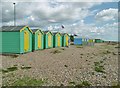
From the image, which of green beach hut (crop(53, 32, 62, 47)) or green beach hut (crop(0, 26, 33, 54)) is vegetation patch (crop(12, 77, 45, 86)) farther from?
green beach hut (crop(53, 32, 62, 47))

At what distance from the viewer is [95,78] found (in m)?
10.1

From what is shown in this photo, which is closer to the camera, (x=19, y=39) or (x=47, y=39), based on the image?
(x=19, y=39)

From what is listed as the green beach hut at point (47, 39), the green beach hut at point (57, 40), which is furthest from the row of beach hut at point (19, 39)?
the green beach hut at point (57, 40)

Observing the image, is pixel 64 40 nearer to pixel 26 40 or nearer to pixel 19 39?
pixel 26 40

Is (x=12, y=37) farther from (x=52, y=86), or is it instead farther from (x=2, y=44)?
(x=52, y=86)

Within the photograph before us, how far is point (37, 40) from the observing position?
29.7 meters

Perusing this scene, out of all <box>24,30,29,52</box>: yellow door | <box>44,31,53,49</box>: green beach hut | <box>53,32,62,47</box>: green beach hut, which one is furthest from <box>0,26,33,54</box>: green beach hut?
<box>53,32,62,47</box>: green beach hut

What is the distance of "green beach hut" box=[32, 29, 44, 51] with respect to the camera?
28.2 meters

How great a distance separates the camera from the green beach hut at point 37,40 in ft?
92.7

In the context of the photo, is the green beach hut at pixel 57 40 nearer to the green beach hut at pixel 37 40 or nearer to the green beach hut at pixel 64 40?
the green beach hut at pixel 64 40

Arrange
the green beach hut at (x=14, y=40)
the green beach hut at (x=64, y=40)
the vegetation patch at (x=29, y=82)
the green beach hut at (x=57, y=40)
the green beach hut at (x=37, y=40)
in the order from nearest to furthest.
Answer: the vegetation patch at (x=29, y=82)
the green beach hut at (x=14, y=40)
the green beach hut at (x=37, y=40)
the green beach hut at (x=57, y=40)
the green beach hut at (x=64, y=40)

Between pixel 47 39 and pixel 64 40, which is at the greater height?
pixel 47 39

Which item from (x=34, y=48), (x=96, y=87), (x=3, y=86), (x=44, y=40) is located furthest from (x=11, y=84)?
(x=44, y=40)

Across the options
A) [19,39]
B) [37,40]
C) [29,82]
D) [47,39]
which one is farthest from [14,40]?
[29,82]
